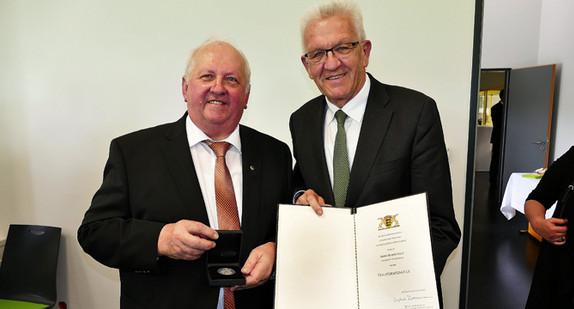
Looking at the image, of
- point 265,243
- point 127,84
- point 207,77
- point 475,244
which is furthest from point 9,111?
point 475,244

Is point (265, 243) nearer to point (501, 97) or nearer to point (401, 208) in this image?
point (401, 208)

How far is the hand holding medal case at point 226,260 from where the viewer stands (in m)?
1.20

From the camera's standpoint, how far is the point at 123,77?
9.46 feet

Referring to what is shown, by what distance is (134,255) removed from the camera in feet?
4.30

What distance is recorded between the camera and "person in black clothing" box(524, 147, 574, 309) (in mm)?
1885

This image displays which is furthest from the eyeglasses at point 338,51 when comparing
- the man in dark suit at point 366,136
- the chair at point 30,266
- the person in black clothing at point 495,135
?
the chair at point 30,266

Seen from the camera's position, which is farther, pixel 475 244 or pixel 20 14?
pixel 20 14

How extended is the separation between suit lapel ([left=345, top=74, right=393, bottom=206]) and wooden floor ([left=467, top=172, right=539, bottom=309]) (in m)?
1.39

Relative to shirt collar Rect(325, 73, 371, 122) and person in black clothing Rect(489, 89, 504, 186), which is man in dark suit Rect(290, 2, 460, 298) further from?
person in black clothing Rect(489, 89, 504, 186)

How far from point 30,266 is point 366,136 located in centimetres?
277

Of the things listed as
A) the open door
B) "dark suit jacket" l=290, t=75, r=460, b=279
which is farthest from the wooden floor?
"dark suit jacket" l=290, t=75, r=460, b=279

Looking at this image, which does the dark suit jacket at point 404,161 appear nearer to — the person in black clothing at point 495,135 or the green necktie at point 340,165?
the green necktie at point 340,165

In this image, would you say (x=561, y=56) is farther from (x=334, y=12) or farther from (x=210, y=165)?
(x=210, y=165)

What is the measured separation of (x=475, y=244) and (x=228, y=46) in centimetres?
218
